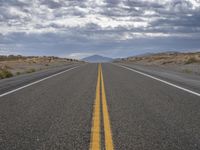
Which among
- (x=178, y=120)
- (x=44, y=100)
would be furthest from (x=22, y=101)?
(x=178, y=120)

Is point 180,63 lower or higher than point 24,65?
higher

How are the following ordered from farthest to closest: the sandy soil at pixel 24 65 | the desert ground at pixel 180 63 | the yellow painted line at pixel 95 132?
the sandy soil at pixel 24 65 < the desert ground at pixel 180 63 < the yellow painted line at pixel 95 132

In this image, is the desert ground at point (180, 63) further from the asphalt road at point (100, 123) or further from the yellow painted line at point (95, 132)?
the yellow painted line at point (95, 132)

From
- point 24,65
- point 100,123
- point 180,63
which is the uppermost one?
point 100,123

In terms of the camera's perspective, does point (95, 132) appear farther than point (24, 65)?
No

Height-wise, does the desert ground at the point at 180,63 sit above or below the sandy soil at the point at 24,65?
above

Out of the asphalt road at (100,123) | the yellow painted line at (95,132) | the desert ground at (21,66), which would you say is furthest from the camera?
the desert ground at (21,66)

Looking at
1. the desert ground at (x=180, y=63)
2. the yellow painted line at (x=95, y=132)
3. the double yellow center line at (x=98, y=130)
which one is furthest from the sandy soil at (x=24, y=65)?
the yellow painted line at (x=95, y=132)

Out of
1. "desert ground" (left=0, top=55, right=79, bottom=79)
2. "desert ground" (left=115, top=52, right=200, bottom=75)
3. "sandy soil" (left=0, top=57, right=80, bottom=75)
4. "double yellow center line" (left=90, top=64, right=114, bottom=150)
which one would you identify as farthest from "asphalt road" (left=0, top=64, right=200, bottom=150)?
"sandy soil" (left=0, top=57, right=80, bottom=75)

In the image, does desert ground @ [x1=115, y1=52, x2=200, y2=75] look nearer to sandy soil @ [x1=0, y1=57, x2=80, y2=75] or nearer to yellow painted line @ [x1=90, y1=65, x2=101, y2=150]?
sandy soil @ [x1=0, y1=57, x2=80, y2=75]

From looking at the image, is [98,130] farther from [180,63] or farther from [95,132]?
[180,63]

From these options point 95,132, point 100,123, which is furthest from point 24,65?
point 95,132

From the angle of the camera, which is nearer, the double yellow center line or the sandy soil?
the double yellow center line

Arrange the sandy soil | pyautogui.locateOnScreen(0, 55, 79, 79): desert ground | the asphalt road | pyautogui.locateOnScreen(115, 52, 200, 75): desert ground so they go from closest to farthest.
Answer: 1. the asphalt road
2. pyautogui.locateOnScreen(0, 55, 79, 79): desert ground
3. pyautogui.locateOnScreen(115, 52, 200, 75): desert ground
4. the sandy soil
